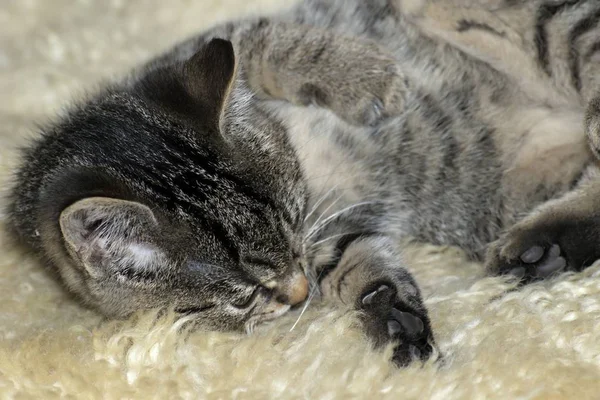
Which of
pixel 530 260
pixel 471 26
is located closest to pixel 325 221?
pixel 530 260

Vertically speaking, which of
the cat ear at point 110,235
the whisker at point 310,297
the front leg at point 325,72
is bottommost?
the whisker at point 310,297

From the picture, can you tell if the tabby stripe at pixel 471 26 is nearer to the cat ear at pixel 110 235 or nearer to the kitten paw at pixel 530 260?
the kitten paw at pixel 530 260

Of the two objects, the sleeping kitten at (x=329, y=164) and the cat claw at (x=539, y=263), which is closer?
the sleeping kitten at (x=329, y=164)

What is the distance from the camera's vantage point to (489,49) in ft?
4.97

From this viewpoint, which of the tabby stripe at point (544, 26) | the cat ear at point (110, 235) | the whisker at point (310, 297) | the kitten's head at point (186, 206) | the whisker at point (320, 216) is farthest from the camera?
the tabby stripe at point (544, 26)

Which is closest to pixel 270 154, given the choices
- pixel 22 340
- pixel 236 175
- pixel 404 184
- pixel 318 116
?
pixel 236 175

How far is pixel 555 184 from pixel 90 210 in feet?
3.10

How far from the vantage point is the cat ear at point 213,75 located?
3.77 feet

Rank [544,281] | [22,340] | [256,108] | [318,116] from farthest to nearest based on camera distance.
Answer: [318,116] < [256,108] < [544,281] < [22,340]

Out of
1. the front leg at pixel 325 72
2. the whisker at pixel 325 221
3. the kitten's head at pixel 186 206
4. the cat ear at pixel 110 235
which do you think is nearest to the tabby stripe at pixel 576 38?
the front leg at pixel 325 72

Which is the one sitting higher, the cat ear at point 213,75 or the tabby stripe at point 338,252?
the cat ear at point 213,75

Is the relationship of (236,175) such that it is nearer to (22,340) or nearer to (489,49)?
(22,340)

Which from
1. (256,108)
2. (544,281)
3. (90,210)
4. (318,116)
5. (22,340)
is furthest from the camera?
(318,116)

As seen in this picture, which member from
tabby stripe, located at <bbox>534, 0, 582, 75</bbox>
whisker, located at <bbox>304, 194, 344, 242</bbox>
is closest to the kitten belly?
whisker, located at <bbox>304, 194, 344, 242</bbox>
